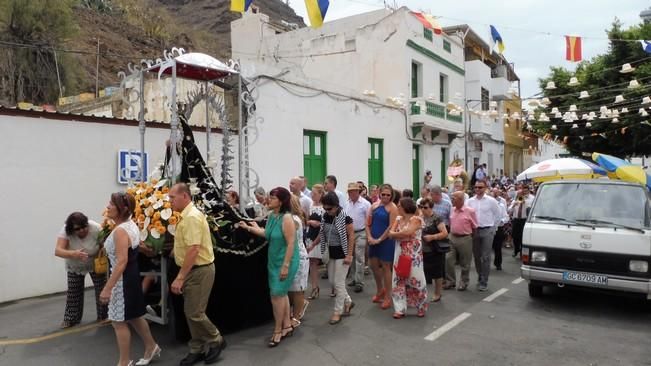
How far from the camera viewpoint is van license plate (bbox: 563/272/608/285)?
6.02 m

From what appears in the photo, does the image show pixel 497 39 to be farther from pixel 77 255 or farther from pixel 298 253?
pixel 77 255

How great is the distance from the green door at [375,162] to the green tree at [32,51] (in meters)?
11.3

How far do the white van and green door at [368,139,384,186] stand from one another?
8409 mm

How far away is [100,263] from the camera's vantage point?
5637 millimetres

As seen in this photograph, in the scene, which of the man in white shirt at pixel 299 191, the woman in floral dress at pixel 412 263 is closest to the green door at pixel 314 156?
the man in white shirt at pixel 299 191

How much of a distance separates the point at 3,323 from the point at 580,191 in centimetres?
802

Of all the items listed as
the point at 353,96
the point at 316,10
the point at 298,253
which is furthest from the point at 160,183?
the point at 353,96

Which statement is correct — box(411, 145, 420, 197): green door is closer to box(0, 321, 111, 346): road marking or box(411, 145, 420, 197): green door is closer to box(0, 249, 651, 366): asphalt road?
box(0, 249, 651, 366): asphalt road

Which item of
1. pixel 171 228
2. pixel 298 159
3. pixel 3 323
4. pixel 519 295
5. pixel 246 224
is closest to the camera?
→ pixel 171 228

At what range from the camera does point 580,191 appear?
6.98 metres

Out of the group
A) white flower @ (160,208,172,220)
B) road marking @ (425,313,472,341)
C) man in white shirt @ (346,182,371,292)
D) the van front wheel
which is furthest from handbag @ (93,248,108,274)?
the van front wheel

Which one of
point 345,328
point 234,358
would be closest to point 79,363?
point 234,358

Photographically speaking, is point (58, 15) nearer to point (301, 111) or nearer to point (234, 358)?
point (301, 111)

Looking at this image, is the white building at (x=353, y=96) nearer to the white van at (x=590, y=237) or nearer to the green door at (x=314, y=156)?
the green door at (x=314, y=156)
